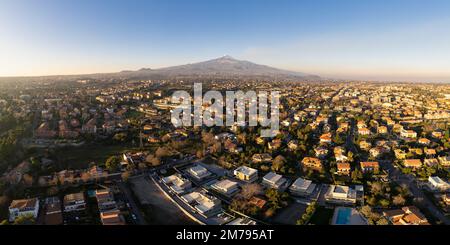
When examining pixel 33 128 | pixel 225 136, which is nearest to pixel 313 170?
pixel 225 136

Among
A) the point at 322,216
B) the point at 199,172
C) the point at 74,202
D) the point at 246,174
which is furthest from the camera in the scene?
the point at 199,172

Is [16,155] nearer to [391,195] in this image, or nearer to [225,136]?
[225,136]

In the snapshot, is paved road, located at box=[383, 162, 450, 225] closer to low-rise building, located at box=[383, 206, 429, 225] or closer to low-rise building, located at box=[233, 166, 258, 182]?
low-rise building, located at box=[383, 206, 429, 225]

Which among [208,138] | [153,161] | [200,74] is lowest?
[153,161]

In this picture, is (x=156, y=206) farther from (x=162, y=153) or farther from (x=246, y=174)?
(x=162, y=153)

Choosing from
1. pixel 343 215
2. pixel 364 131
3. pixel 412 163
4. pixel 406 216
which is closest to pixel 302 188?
pixel 343 215

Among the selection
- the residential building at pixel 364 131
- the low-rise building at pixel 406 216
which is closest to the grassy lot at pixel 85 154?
the low-rise building at pixel 406 216

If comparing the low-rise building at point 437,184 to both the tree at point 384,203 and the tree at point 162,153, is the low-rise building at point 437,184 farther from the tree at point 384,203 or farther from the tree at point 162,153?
the tree at point 162,153
